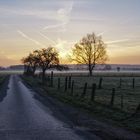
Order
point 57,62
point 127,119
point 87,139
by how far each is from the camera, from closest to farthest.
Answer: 1. point 87,139
2. point 127,119
3. point 57,62

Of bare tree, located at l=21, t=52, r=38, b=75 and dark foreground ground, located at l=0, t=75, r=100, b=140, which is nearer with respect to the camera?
dark foreground ground, located at l=0, t=75, r=100, b=140

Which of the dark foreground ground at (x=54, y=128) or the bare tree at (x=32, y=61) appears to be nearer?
the dark foreground ground at (x=54, y=128)

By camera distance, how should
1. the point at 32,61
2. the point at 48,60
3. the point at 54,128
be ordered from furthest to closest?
1. the point at 32,61
2. the point at 48,60
3. the point at 54,128

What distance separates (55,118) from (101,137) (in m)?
5.05

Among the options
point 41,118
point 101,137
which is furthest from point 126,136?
point 41,118

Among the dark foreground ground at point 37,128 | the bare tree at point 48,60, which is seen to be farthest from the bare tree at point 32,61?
the dark foreground ground at point 37,128

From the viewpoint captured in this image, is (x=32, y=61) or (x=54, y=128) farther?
(x=32, y=61)

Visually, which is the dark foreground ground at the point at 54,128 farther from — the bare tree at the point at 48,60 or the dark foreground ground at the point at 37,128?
the bare tree at the point at 48,60

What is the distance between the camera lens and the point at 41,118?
1634 cm

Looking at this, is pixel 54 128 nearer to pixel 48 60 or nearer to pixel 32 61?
pixel 48 60

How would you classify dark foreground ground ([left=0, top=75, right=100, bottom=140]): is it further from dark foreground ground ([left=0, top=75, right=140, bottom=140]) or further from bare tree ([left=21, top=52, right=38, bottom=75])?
bare tree ([left=21, top=52, right=38, bottom=75])

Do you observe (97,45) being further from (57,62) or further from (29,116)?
(29,116)

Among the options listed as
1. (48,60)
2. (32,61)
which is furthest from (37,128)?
(32,61)

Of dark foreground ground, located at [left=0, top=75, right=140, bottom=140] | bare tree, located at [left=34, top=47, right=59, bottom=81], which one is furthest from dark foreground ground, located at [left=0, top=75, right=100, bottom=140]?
bare tree, located at [left=34, top=47, right=59, bottom=81]
